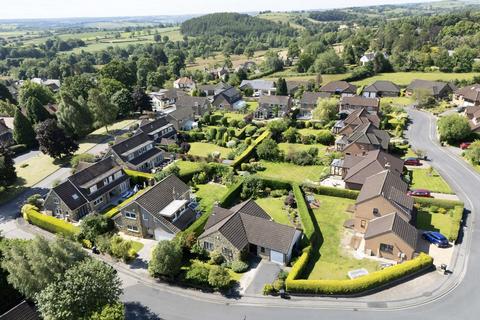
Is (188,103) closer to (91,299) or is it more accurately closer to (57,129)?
(57,129)

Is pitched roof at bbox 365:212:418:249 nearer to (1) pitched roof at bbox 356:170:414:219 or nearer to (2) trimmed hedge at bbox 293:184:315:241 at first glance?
(1) pitched roof at bbox 356:170:414:219

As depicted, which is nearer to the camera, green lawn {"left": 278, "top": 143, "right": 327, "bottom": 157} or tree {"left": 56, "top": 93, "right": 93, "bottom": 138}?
green lawn {"left": 278, "top": 143, "right": 327, "bottom": 157}

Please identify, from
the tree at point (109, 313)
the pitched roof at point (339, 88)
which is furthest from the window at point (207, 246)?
the pitched roof at point (339, 88)

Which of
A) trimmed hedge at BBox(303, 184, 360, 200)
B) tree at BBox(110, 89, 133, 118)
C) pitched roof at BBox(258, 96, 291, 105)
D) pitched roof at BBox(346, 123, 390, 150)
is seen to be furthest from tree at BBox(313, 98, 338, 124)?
tree at BBox(110, 89, 133, 118)

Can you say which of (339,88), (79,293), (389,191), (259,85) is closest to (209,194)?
(389,191)

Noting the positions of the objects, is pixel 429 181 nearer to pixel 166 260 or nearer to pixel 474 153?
pixel 474 153

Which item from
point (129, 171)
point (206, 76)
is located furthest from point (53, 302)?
point (206, 76)
